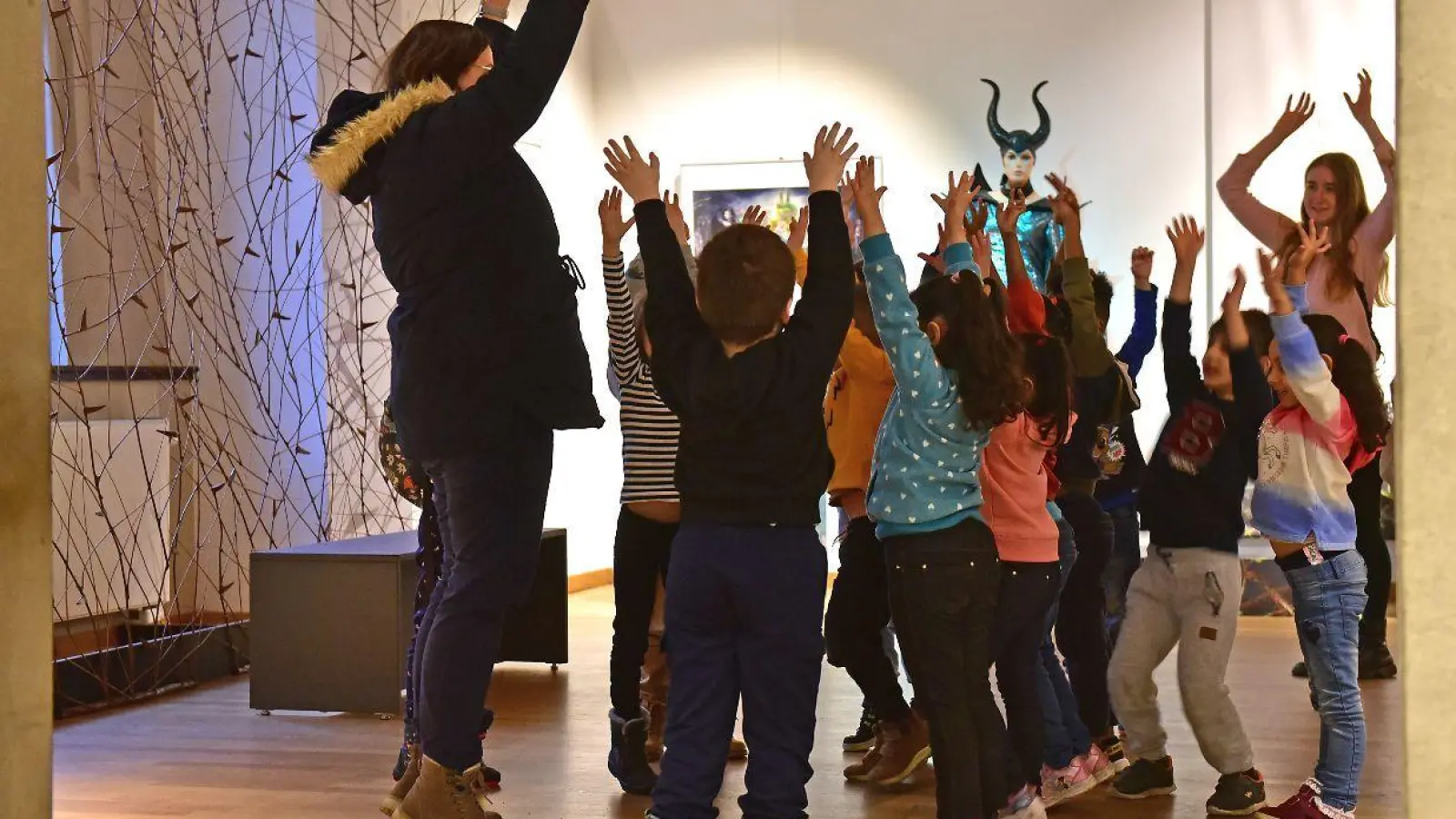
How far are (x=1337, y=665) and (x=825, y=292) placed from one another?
1404mm

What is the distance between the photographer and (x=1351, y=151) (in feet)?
24.1

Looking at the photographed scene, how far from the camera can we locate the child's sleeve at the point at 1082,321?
3.82m

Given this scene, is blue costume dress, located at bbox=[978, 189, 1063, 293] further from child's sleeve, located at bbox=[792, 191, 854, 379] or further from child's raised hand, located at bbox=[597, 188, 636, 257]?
child's sleeve, located at bbox=[792, 191, 854, 379]

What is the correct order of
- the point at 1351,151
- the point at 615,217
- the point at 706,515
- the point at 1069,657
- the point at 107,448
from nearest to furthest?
the point at 706,515
the point at 615,217
the point at 1069,657
the point at 107,448
the point at 1351,151

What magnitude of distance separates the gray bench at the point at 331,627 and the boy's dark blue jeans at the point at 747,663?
2182 mm

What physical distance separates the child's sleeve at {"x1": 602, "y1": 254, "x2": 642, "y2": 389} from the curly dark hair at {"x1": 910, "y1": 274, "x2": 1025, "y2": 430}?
0.68 m

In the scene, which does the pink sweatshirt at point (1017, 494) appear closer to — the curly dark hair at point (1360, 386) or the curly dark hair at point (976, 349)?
the curly dark hair at point (976, 349)

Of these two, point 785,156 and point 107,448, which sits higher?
point 785,156

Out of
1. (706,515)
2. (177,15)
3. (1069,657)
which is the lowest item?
(1069,657)

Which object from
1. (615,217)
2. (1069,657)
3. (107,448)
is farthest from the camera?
(107,448)

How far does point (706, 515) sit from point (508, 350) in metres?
0.50

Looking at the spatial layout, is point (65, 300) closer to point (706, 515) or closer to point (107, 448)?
point (107, 448)

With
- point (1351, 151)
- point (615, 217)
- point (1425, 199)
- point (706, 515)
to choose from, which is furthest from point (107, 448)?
point (1351, 151)

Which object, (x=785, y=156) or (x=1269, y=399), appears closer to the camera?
(x=1269, y=399)
